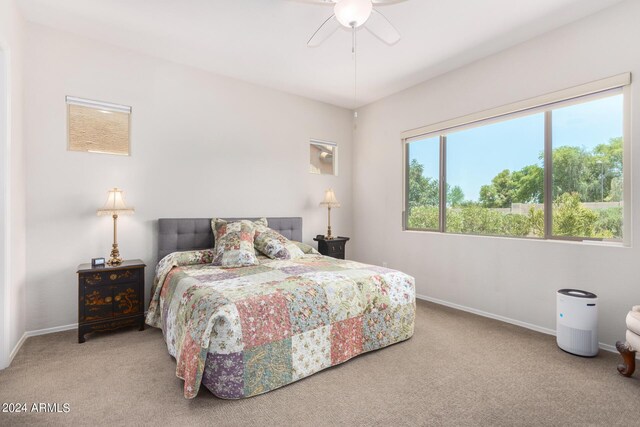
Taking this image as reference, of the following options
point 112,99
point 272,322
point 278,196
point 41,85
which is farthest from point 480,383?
point 41,85

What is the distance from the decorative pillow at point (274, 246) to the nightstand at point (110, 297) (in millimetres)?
1200

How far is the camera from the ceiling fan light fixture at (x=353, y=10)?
198 cm

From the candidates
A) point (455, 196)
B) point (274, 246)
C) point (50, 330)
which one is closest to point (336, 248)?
point (274, 246)

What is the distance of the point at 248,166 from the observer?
13.9 ft

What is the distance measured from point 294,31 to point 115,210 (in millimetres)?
2446

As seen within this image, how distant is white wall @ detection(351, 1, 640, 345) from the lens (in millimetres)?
2662

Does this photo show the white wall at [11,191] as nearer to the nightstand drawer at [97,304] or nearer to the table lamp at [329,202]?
the nightstand drawer at [97,304]

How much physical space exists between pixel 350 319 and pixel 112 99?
328cm

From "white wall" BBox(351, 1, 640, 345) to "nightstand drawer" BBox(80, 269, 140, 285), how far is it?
3.33 meters

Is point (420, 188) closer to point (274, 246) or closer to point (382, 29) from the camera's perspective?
point (274, 246)

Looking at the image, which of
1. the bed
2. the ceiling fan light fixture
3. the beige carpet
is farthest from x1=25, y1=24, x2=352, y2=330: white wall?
the ceiling fan light fixture

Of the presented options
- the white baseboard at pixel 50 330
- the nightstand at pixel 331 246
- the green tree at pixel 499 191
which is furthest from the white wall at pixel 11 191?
the green tree at pixel 499 191

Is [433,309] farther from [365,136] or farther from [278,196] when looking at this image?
[365,136]

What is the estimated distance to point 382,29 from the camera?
240cm
